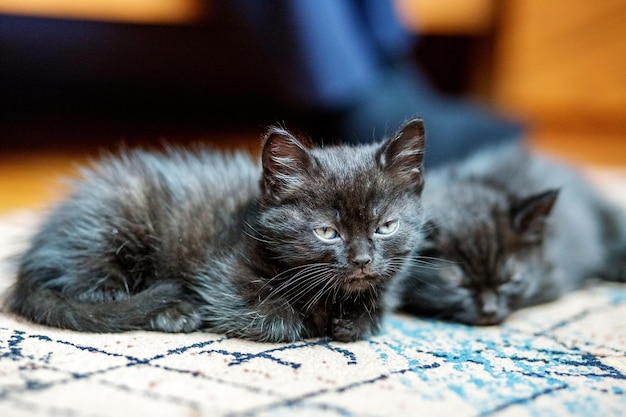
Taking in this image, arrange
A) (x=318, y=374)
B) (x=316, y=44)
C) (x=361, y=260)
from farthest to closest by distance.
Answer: (x=316, y=44), (x=361, y=260), (x=318, y=374)

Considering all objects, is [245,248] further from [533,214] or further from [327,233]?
[533,214]

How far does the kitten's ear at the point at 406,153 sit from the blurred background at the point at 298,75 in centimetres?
29

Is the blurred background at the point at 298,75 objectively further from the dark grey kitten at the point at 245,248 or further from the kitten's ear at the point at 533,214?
the kitten's ear at the point at 533,214

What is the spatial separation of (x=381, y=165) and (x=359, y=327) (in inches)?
12.6

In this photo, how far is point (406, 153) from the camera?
1.43 metres

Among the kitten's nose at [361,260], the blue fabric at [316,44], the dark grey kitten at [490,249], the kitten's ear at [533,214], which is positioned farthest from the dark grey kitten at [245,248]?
the blue fabric at [316,44]

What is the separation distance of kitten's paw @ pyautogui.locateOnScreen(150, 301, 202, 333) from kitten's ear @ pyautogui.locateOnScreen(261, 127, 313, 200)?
0.96 feet

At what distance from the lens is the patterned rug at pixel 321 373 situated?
1.05 metres

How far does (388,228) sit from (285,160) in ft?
0.78

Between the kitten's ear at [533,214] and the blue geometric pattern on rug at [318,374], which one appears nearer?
the blue geometric pattern on rug at [318,374]

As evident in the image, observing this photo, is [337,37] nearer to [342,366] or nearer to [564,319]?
[564,319]

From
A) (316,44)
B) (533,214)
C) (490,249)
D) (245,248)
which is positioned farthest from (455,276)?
(316,44)

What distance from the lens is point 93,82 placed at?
3.61 m

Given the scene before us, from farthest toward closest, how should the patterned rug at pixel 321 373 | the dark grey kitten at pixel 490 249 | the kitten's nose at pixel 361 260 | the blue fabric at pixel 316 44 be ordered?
1. the blue fabric at pixel 316 44
2. the dark grey kitten at pixel 490 249
3. the kitten's nose at pixel 361 260
4. the patterned rug at pixel 321 373
